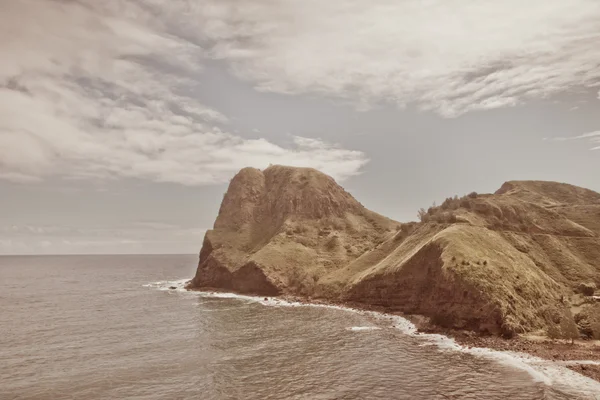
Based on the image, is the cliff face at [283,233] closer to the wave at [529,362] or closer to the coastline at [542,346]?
the wave at [529,362]

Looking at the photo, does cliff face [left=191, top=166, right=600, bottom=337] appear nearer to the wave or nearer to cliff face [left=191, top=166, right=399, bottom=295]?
cliff face [left=191, top=166, right=399, bottom=295]

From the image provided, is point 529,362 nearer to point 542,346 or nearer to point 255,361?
point 542,346

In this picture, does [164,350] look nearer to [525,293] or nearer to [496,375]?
[496,375]

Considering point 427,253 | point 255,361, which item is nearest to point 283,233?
point 427,253

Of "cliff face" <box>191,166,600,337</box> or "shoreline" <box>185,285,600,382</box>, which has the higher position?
"cliff face" <box>191,166,600,337</box>

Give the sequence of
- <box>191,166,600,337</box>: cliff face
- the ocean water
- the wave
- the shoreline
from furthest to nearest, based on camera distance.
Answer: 1. <box>191,166,600,337</box>: cliff face
2. the shoreline
3. the ocean water
4. the wave

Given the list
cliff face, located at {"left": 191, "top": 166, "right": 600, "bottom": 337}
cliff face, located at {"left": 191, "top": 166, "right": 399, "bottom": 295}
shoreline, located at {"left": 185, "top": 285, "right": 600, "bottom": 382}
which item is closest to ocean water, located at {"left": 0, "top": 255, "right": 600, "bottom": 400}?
Answer: shoreline, located at {"left": 185, "top": 285, "right": 600, "bottom": 382}
